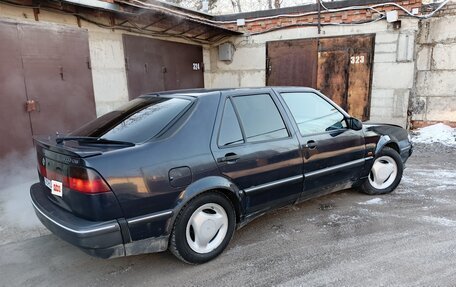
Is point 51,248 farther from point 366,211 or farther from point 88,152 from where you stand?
point 366,211

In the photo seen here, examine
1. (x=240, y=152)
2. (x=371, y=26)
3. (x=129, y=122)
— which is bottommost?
(x=240, y=152)

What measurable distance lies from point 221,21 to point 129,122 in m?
7.41

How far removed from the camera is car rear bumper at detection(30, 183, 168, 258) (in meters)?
2.21

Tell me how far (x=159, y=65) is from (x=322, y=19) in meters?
4.21

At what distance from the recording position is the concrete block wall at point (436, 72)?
7547mm

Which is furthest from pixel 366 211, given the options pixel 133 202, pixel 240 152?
pixel 133 202

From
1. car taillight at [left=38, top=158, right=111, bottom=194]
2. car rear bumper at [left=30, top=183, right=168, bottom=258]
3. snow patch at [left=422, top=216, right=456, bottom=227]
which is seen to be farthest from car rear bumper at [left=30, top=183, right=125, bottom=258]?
snow patch at [left=422, top=216, right=456, bottom=227]

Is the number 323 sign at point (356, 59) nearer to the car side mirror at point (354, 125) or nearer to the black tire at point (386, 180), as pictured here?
the black tire at point (386, 180)

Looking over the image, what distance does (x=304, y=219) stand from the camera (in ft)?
11.9

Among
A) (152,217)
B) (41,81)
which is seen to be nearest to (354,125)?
(152,217)

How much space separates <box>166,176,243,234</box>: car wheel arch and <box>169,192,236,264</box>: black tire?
0.04 m

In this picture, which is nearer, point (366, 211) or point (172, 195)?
point (172, 195)

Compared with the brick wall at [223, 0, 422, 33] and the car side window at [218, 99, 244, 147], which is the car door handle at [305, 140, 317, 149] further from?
the brick wall at [223, 0, 422, 33]

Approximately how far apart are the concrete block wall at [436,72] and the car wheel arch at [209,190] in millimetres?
6869
